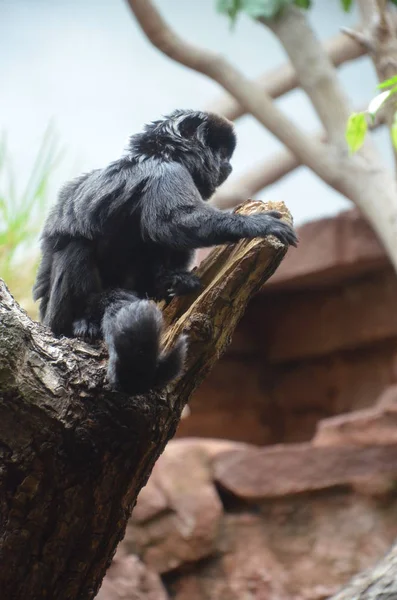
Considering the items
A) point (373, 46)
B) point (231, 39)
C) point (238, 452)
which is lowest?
point (238, 452)

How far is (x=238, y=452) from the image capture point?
21.6 feet

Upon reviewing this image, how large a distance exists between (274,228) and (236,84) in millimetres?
3771

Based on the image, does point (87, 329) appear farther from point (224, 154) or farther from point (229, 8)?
point (229, 8)

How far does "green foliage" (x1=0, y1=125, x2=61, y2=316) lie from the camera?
20.9 feet

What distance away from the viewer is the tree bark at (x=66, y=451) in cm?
222

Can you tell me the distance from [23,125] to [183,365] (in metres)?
6.79

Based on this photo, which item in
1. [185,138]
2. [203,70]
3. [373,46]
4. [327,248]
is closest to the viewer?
[185,138]

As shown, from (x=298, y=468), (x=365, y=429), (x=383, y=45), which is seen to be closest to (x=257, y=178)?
(x=383, y=45)

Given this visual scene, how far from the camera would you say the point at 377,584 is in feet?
9.85

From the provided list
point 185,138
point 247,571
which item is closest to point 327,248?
point 247,571

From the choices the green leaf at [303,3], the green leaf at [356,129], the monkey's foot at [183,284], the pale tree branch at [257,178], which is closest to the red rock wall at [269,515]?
the pale tree branch at [257,178]

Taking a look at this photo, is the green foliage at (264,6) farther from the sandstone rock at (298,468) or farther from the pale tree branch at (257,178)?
the sandstone rock at (298,468)

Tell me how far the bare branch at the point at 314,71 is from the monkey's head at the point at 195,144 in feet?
7.63

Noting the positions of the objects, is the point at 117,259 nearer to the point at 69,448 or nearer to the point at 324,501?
the point at 69,448
